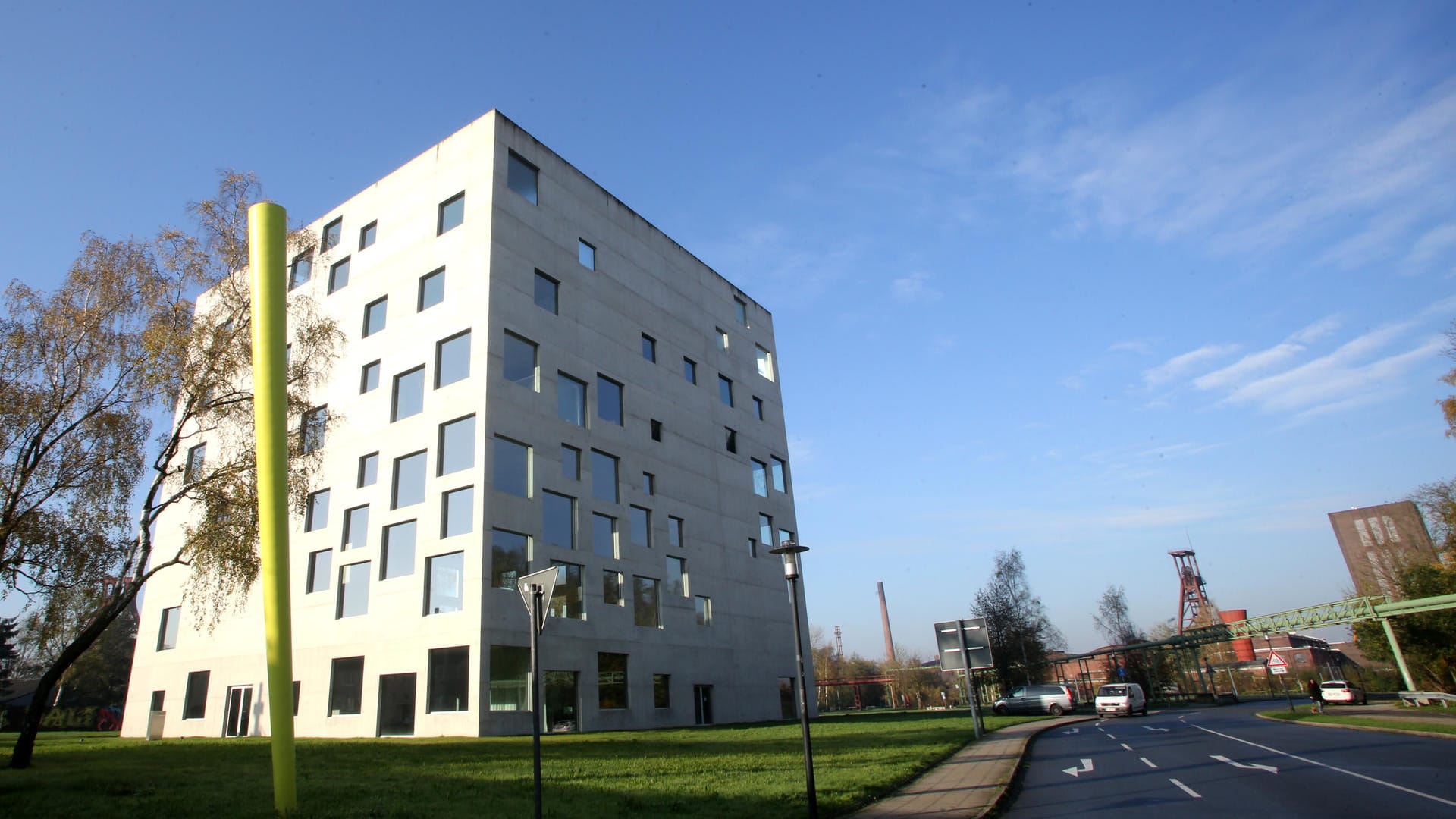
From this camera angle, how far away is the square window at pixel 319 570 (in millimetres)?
31594

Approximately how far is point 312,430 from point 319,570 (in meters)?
10.4

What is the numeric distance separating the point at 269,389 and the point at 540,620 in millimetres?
6612

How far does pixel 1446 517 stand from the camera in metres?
43.1

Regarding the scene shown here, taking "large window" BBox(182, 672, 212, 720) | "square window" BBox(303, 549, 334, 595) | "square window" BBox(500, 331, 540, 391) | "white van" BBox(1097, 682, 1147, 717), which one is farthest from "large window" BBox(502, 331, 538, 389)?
"white van" BBox(1097, 682, 1147, 717)

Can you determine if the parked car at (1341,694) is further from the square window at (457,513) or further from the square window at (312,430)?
the square window at (312,430)

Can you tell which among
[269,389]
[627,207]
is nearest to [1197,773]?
[269,389]

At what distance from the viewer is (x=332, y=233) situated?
127 feet

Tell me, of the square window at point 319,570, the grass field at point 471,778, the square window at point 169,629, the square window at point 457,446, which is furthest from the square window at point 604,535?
the square window at point 169,629

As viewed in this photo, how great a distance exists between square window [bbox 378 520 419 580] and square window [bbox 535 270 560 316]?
1048 centimetres

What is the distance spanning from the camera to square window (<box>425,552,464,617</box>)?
26.7 metres

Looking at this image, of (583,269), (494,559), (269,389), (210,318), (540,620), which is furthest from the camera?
(583,269)

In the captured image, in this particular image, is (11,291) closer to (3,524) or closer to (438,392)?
(3,524)

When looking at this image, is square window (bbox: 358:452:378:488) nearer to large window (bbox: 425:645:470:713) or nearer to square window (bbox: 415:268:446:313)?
square window (bbox: 415:268:446:313)

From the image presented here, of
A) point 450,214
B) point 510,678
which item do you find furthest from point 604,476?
point 450,214
